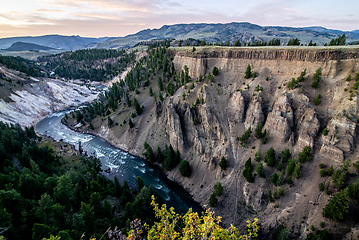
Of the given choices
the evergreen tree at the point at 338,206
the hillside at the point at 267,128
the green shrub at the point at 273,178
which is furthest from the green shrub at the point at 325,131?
the green shrub at the point at 273,178

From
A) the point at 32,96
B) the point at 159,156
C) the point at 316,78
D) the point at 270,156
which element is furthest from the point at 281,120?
the point at 32,96

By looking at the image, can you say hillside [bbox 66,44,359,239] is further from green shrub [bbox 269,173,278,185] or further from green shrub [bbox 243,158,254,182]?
green shrub [bbox 243,158,254,182]

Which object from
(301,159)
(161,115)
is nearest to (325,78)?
(301,159)

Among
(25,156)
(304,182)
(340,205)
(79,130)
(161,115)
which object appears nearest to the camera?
(340,205)

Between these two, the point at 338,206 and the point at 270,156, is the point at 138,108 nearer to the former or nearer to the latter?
the point at 270,156

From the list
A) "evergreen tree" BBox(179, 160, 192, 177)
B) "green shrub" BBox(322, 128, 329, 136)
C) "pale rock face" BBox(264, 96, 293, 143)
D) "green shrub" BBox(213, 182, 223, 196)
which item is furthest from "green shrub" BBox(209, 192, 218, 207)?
"green shrub" BBox(322, 128, 329, 136)

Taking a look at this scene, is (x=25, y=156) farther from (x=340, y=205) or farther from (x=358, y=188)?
(x=358, y=188)
